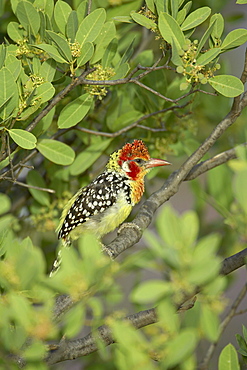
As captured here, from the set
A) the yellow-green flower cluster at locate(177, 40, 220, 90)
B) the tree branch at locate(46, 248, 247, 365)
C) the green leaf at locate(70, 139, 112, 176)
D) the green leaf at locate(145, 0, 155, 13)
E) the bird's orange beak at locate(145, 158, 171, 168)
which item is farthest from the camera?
the bird's orange beak at locate(145, 158, 171, 168)

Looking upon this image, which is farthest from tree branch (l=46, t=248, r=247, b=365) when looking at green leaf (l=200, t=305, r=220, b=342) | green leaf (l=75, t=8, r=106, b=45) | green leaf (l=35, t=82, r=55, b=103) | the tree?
green leaf (l=75, t=8, r=106, b=45)

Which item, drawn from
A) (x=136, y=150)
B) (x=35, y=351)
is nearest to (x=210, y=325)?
(x=35, y=351)

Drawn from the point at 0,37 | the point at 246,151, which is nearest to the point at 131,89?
the point at 0,37

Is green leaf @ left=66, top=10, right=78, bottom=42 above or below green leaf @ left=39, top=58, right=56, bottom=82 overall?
above

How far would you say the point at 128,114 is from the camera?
8.44 ft

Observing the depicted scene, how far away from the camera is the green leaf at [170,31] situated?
69.6 inches

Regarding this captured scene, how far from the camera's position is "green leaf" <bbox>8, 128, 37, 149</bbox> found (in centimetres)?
183

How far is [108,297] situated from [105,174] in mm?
1797

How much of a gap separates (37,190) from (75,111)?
0.56 meters

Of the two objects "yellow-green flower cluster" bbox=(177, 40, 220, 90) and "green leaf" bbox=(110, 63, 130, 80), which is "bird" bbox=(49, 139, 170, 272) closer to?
"green leaf" bbox=(110, 63, 130, 80)

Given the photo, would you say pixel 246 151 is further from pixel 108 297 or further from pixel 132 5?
pixel 132 5

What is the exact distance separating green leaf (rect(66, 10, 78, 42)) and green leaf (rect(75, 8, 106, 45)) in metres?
0.02

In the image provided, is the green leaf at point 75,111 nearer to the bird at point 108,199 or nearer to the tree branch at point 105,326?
the bird at point 108,199

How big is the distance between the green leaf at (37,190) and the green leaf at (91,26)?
864 millimetres
